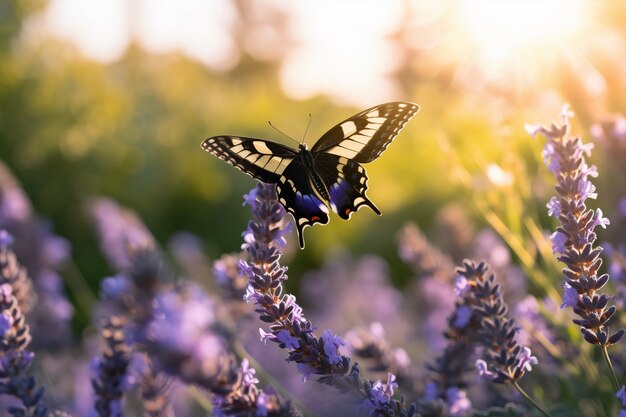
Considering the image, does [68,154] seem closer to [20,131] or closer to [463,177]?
[20,131]

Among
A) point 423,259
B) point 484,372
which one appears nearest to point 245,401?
point 484,372

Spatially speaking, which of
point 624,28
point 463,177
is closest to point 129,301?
point 463,177

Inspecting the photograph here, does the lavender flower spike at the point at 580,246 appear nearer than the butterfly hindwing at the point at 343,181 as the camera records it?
Yes

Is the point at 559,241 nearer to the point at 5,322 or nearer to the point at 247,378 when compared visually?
the point at 247,378

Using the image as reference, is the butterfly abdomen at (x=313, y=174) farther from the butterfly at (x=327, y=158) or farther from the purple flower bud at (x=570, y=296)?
the purple flower bud at (x=570, y=296)

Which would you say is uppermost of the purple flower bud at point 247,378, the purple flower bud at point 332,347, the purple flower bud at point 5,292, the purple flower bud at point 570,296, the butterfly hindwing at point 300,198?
the butterfly hindwing at point 300,198

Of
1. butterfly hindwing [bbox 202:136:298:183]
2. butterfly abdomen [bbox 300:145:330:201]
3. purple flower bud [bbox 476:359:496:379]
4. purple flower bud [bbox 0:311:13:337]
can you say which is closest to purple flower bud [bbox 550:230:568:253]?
purple flower bud [bbox 476:359:496:379]

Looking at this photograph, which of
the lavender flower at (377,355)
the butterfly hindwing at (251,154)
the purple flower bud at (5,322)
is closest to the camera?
the purple flower bud at (5,322)

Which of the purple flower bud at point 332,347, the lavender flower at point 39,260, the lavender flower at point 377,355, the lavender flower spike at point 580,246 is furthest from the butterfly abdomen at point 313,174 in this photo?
the lavender flower at point 39,260

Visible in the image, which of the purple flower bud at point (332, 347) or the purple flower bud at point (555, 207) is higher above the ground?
the purple flower bud at point (555, 207)
